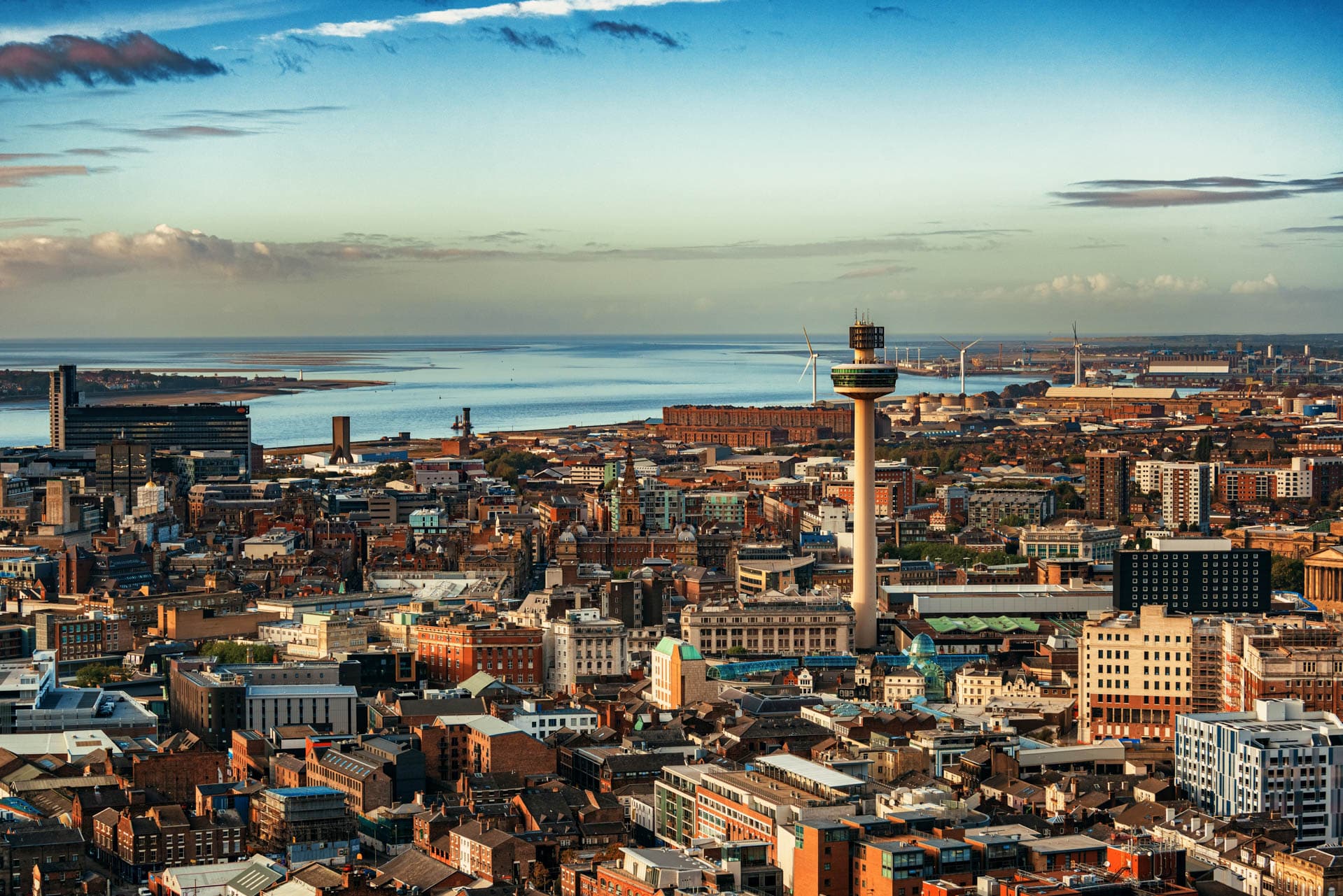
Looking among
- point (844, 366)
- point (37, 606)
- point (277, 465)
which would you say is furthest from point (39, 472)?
point (844, 366)

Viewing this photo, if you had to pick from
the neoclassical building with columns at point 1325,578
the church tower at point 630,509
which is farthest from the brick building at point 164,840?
the church tower at point 630,509

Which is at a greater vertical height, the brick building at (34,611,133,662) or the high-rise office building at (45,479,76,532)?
the high-rise office building at (45,479,76,532)

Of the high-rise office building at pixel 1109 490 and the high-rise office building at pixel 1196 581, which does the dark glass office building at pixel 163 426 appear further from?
the high-rise office building at pixel 1196 581

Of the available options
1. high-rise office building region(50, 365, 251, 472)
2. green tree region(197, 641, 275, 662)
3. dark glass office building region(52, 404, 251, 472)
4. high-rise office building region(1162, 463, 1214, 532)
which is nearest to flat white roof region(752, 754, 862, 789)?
green tree region(197, 641, 275, 662)

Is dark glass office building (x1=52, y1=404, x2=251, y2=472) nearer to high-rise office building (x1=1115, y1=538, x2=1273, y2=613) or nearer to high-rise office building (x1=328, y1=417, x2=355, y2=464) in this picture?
high-rise office building (x1=328, y1=417, x2=355, y2=464)

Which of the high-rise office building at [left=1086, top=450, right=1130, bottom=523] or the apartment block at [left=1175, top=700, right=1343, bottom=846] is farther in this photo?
the high-rise office building at [left=1086, top=450, right=1130, bottom=523]

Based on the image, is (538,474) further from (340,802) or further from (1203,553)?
(340,802)
